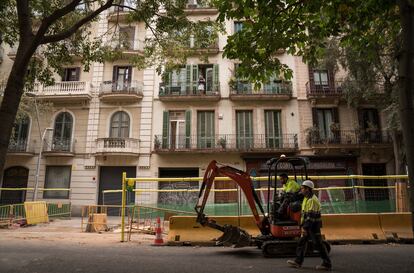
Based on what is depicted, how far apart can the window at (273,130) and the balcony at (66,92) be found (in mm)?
12184

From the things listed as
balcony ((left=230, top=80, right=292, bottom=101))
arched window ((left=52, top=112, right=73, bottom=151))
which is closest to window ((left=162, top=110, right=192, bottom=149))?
balcony ((left=230, top=80, right=292, bottom=101))

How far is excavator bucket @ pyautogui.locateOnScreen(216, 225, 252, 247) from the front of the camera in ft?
27.5

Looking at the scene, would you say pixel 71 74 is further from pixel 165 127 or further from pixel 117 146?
pixel 165 127

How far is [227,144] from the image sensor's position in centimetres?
2270

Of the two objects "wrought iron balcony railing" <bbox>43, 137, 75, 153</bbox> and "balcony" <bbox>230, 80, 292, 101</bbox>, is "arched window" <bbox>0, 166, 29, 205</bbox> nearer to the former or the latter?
"wrought iron balcony railing" <bbox>43, 137, 75, 153</bbox>

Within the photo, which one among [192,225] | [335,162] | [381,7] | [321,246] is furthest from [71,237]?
[335,162]

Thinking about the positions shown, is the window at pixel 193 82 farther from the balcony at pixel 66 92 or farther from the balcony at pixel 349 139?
the balcony at pixel 349 139

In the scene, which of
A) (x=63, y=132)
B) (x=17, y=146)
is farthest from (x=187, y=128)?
(x=17, y=146)

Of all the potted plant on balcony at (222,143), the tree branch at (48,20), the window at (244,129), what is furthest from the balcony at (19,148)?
the tree branch at (48,20)

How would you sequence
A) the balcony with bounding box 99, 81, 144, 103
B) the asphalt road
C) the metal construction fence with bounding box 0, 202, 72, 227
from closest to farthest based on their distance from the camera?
the asphalt road < the metal construction fence with bounding box 0, 202, 72, 227 < the balcony with bounding box 99, 81, 144, 103

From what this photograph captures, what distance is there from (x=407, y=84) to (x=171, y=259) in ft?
19.2

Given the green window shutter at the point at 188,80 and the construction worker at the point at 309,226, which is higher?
the green window shutter at the point at 188,80

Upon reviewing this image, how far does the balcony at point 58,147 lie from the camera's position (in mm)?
23016

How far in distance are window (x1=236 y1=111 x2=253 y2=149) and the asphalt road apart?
529 inches
